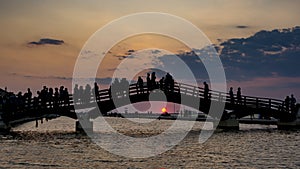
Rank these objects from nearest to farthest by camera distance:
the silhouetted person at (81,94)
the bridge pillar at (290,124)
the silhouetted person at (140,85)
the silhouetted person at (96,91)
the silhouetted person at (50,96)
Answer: the silhouetted person at (50,96) → the silhouetted person at (81,94) → the silhouetted person at (96,91) → the silhouetted person at (140,85) → the bridge pillar at (290,124)

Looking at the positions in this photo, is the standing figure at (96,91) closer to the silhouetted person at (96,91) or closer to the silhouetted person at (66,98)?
the silhouetted person at (96,91)

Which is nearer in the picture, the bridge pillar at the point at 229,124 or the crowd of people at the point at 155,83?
the crowd of people at the point at 155,83

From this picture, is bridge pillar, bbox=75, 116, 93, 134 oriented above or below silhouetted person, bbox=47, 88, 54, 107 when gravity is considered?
below

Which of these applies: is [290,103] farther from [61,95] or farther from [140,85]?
[61,95]

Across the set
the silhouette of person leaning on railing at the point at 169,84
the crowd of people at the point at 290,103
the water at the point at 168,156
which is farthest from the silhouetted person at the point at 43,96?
the crowd of people at the point at 290,103

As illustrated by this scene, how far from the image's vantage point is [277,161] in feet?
85.9

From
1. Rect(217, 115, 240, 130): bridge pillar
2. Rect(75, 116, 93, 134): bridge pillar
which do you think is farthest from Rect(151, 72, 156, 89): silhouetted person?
Rect(217, 115, 240, 130): bridge pillar

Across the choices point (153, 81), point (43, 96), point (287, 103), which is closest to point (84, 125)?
point (43, 96)

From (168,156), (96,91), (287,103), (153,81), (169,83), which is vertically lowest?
(168,156)

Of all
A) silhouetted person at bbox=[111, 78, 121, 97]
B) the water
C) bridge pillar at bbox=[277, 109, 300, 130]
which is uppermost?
silhouetted person at bbox=[111, 78, 121, 97]

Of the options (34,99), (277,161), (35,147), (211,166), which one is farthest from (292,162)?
(34,99)

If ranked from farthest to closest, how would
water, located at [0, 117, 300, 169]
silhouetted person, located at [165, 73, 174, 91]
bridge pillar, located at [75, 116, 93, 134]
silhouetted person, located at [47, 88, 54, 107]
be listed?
bridge pillar, located at [75, 116, 93, 134], silhouetted person, located at [165, 73, 174, 91], silhouetted person, located at [47, 88, 54, 107], water, located at [0, 117, 300, 169]

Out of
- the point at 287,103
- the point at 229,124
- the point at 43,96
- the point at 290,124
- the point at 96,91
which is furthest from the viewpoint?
the point at 290,124

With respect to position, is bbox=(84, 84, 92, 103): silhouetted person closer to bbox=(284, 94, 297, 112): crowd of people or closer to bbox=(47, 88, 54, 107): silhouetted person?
bbox=(47, 88, 54, 107): silhouetted person
